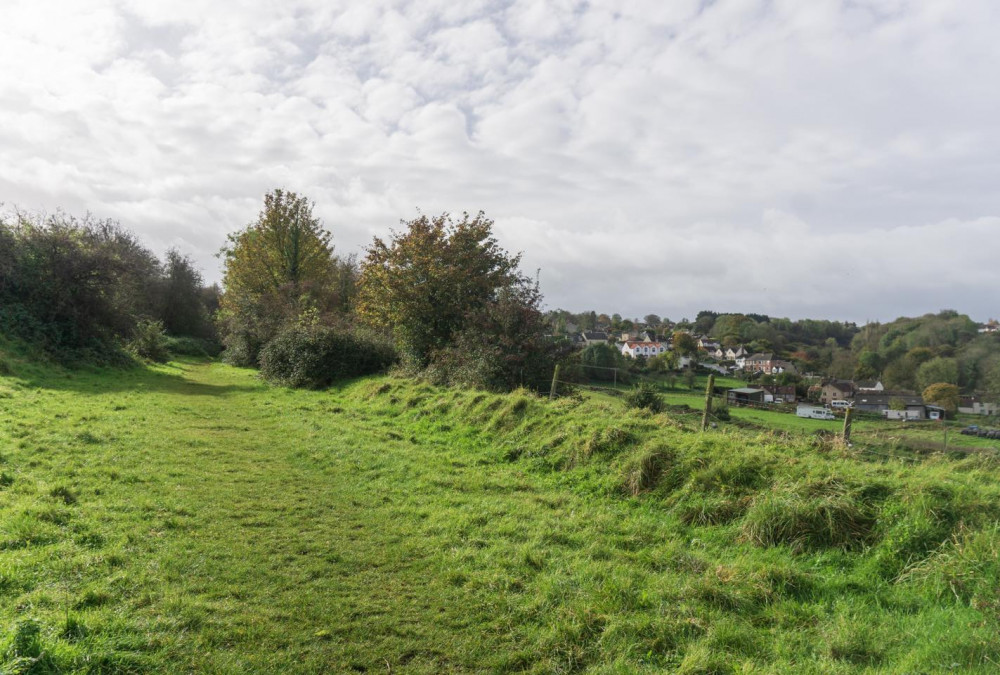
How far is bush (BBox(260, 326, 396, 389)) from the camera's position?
20.4 m

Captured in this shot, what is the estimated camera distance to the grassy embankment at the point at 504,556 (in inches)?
149

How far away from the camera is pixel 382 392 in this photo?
1602 centimetres

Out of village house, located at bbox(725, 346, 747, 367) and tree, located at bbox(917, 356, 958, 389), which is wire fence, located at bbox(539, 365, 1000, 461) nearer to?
tree, located at bbox(917, 356, 958, 389)

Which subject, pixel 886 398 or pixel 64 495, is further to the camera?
pixel 886 398

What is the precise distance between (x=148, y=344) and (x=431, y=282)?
18.3 meters

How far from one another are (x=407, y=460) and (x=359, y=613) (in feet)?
16.4

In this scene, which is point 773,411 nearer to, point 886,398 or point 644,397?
point 886,398

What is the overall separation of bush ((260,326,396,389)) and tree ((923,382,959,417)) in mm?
17037

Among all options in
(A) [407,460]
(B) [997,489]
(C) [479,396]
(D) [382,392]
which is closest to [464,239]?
(D) [382,392]

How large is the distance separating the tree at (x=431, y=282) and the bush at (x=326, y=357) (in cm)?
111

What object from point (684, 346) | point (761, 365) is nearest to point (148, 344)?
point (761, 365)

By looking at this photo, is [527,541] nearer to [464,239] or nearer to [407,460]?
[407,460]

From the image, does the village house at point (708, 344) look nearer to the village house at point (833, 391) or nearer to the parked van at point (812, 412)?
the village house at point (833, 391)

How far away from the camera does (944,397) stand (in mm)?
13180
